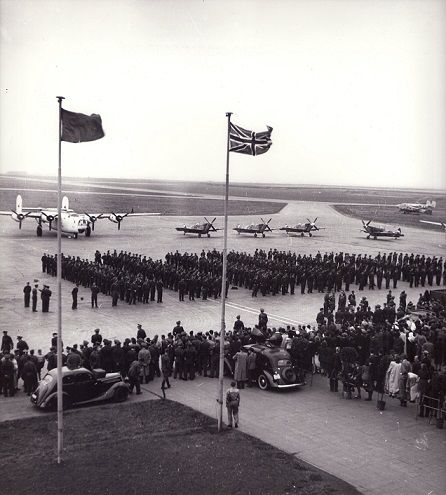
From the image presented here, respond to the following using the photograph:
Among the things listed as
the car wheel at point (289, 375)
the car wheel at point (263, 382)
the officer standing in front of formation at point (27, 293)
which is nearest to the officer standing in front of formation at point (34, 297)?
the officer standing in front of formation at point (27, 293)

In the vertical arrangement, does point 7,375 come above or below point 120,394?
above

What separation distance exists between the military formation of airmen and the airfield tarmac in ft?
2.53

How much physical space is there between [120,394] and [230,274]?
1799 cm

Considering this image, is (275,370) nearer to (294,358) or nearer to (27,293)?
(294,358)

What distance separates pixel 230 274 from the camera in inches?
1298

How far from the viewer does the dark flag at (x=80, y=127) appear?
12078mm

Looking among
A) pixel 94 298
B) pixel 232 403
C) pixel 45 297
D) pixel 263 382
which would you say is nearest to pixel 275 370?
pixel 263 382

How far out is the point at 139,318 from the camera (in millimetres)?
24484

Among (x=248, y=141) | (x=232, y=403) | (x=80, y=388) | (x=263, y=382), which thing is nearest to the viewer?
(x=232, y=403)

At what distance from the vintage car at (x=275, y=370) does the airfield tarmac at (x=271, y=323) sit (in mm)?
409

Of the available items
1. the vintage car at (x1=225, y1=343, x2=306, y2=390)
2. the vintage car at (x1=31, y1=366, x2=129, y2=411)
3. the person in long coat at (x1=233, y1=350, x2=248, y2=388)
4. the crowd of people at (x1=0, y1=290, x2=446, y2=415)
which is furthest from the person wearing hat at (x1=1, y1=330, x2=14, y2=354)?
the vintage car at (x1=225, y1=343, x2=306, y2=390)

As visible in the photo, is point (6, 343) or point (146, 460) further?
point (6, 343)

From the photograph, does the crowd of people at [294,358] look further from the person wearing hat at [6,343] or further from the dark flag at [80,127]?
the dark flag at [80,127]

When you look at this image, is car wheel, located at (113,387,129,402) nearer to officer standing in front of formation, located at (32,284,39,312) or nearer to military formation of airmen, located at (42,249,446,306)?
military formation of airmen, located at (42,249,446,306)
